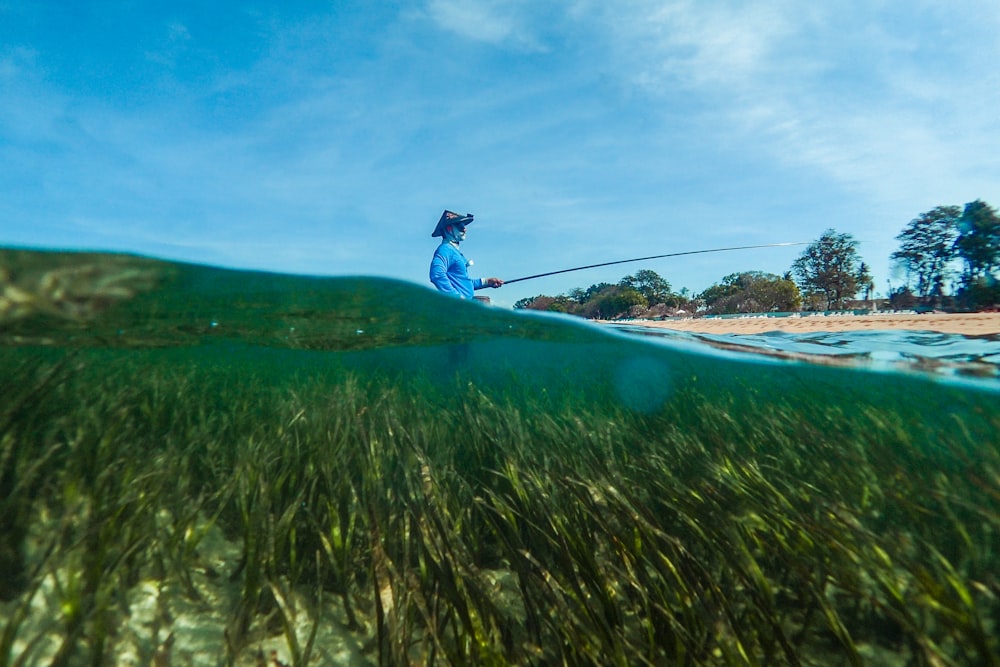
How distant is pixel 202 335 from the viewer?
1145cm

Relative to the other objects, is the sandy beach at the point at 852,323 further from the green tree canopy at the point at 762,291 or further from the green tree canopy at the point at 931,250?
the green tree canopy at the point at 762,291

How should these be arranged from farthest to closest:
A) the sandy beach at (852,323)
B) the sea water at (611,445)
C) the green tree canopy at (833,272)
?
the green tree canopy at (833,272) < the sandy beach at (852,323) < the sea water at (611,445)

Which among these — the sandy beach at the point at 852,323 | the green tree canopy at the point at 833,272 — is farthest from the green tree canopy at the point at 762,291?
the sandy beach at the point at 852,323

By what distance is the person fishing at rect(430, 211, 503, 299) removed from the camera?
375 inches

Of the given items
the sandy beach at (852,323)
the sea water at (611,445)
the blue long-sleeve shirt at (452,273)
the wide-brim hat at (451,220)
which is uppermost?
the wide-brim hat at (451,220)

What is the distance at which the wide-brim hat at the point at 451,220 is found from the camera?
34.9 feet

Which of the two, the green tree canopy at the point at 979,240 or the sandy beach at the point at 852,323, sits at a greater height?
the green tree canopy at the point at 979,240

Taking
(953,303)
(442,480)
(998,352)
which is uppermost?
(953,303)

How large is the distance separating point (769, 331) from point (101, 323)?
1349 centimetres

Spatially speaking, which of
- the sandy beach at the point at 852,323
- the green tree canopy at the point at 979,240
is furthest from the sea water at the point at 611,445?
the green tree canopy at the point at 979,240

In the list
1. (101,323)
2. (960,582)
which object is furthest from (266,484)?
(101,323)

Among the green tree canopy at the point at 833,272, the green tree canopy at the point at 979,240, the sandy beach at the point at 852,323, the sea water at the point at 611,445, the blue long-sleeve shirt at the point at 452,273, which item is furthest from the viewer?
the green tree canopy at the point at 833,272

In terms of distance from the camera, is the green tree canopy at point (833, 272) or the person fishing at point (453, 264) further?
the green tree canopy at point (833, 272)

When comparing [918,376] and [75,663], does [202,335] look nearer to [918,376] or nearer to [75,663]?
[75,663]
